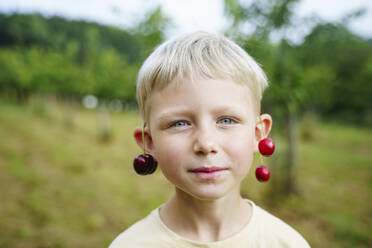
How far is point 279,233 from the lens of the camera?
1.41 m

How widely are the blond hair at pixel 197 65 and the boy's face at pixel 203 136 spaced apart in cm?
4

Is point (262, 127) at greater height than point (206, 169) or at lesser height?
greater

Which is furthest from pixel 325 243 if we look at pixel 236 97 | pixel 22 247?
pixel 22 247

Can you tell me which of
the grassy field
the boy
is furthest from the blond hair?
the grassy field

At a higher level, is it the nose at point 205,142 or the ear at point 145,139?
the ear at point 145,139

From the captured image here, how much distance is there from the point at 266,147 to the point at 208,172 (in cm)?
44

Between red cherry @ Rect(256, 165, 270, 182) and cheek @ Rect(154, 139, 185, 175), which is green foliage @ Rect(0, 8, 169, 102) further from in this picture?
cheek @ Rect(154, 139, 185, 175)

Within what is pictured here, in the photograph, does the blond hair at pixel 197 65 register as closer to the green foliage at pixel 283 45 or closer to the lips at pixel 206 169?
the lips at pixel 206 169

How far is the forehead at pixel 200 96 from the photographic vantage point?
1203mm

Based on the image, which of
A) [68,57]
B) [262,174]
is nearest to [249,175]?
[262,174]

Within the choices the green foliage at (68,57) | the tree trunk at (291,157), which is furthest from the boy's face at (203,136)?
the green foliage at (68,57)

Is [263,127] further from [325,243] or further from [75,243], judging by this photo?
[75,243]

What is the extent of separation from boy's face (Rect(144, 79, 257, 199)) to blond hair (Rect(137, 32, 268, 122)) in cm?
4

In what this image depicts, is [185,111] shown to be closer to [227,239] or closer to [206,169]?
[206,169]
